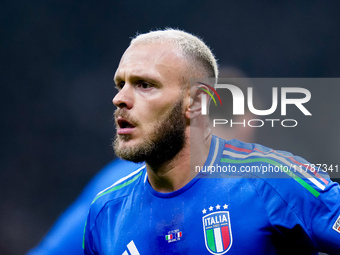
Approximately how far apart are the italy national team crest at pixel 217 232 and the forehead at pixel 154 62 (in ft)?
2.26

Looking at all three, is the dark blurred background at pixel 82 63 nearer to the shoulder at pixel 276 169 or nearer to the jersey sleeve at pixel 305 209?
the shoulder at pixel 276 169

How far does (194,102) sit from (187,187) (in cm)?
44

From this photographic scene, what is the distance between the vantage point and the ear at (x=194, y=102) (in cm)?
245

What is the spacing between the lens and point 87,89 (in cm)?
629

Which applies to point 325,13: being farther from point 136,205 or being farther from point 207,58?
point 136,205

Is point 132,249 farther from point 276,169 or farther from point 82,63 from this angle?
point 82,63

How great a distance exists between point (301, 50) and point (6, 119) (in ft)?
12.7

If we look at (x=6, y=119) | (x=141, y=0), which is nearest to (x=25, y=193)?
(x=6, y=119)

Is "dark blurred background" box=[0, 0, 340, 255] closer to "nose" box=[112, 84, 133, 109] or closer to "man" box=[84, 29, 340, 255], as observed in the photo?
"man" box=[84, 29, 340, 255]

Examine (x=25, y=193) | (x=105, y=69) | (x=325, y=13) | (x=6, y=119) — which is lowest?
(x=25, y=193)

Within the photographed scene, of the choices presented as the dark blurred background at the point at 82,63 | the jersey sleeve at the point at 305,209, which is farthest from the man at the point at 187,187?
the dark blurred background at the point at 82,63

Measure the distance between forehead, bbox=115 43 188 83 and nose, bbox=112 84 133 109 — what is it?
8 centimetres

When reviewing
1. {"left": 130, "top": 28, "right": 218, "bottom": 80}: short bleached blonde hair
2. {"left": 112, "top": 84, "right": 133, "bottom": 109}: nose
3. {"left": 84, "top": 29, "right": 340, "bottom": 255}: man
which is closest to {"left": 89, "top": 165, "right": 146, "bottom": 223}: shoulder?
{"left": 84, "top": 29, "right": 340, "bottom": 255}: man

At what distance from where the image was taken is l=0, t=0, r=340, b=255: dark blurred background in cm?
604
